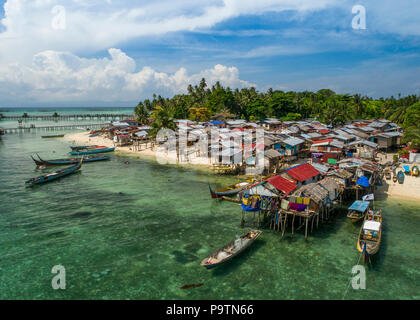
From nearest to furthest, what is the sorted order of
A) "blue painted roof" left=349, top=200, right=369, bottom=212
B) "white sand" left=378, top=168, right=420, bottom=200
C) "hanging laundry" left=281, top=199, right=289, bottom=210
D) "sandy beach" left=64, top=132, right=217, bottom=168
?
"hanging laundry" left=281, top=199, right=289, bottom=210 < "blue painted roof" left=349, top=200, right=369, bottom=212 < "white sand" left=378, top=168, right=420, bottom=200 < "sandy beach" left=64, top=132, right=217, bottom=168

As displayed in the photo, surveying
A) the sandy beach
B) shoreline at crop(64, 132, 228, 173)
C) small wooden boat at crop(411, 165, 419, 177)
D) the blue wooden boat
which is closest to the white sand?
small wooden boat at crop(411, 165, 419, 177)

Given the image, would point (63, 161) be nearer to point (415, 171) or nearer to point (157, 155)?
point (157, 155)

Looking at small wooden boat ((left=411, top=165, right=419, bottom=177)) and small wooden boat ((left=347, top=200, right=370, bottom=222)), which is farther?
small wooden boat ((left=411, top=165, right=419, bottom=177))

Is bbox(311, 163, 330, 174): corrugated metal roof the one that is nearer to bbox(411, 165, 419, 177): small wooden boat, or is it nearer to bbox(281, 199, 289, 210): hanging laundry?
bbox(281, 199, 289, 210): hanging laundry

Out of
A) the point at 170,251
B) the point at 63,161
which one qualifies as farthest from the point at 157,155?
the point at 170,251

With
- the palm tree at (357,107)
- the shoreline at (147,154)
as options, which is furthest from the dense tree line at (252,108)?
the shoreline at (147,154)
